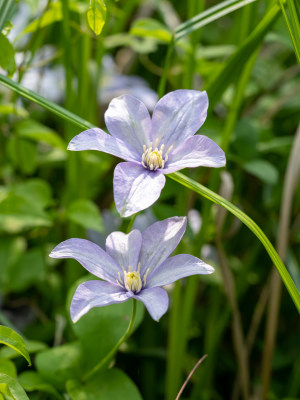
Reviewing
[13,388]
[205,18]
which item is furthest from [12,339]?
[205,18]

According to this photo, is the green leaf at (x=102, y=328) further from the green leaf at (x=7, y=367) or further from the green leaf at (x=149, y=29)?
the green leaf at (x=149, y=29)

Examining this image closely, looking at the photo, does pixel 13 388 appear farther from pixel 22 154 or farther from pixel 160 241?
pixel 22 154

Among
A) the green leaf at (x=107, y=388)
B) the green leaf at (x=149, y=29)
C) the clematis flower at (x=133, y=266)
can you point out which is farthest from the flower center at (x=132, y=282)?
the green leaf at (x=149, y=29)

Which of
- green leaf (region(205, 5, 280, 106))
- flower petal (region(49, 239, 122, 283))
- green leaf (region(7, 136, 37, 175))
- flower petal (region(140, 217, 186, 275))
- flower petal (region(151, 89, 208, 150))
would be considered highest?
green leaf (region(205, 5, 280, 106))

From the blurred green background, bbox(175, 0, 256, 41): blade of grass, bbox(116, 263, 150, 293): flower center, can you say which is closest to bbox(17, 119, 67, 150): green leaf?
the blurred green background

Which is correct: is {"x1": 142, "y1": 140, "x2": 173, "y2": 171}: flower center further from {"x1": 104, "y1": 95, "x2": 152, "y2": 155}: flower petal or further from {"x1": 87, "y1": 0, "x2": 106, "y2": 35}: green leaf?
{"x1": 87, "y1": 0, "x2": 106, "y2": 35}: green leaf

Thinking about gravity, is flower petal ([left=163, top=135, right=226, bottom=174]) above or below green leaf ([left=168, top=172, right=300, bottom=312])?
above

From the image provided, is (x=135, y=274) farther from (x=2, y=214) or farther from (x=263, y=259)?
(x=263, y=259)
